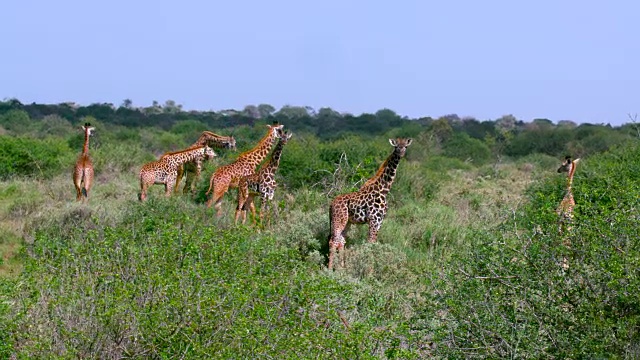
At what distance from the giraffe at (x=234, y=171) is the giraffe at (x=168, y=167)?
0.67 metres

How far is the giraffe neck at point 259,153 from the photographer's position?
1356cm

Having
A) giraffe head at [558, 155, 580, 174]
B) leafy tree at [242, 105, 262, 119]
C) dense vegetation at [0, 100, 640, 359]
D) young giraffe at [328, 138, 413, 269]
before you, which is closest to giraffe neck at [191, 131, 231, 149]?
young giraffe at [328, 138, 413, 269]

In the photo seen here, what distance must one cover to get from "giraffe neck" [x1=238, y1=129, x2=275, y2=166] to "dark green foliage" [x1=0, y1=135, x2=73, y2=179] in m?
6.30

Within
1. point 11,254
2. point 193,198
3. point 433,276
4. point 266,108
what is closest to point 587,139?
point 193,198

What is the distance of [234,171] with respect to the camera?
13.3m

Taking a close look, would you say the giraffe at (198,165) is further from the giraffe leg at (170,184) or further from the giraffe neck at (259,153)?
the giraffe neck at (259,153)

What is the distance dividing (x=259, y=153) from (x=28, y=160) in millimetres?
7482

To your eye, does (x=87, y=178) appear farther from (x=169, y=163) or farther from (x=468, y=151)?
(x=468, y=151)

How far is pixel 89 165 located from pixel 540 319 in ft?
30.2

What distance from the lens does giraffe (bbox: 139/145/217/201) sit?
45.2 feet

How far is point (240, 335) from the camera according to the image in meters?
5.97

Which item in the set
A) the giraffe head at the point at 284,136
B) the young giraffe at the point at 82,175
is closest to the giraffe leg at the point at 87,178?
the young giraffe at the point at 82,175

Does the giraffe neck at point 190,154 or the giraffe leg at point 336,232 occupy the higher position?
the giraffe neck at point 190,154

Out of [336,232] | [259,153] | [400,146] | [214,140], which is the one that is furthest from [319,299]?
[214,140]
